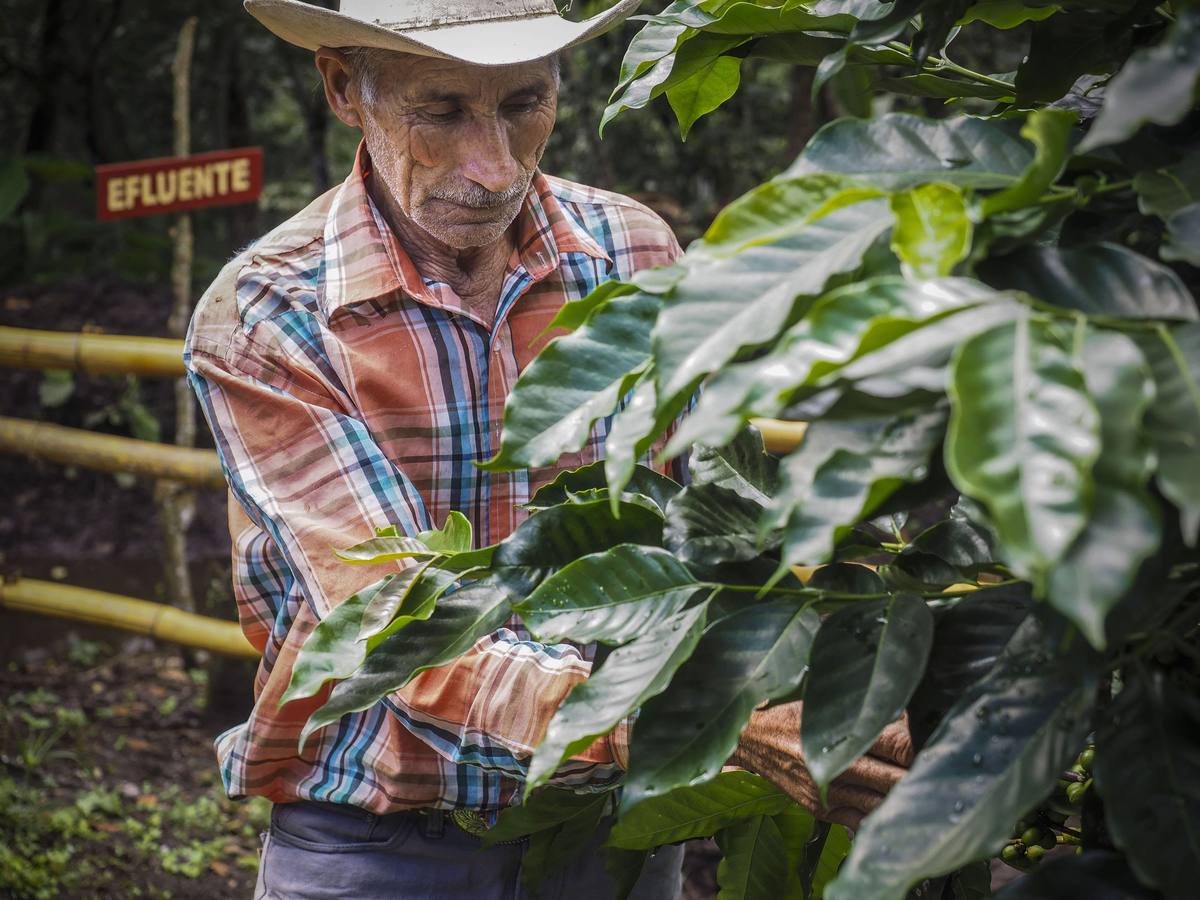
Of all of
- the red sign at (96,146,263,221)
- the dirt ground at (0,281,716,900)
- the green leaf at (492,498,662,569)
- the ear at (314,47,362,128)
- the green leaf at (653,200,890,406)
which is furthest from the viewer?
the red sign at (96,146,263,221)

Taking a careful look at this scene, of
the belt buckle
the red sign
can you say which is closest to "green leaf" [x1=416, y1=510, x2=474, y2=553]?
the belt buckle

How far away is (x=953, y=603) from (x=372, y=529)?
68 centimetres

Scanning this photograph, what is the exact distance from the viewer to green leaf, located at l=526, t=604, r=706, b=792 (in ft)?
2.24

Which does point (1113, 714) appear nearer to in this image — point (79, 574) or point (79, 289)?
point (79, 574)

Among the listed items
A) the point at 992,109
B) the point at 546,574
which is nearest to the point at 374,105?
the point at 992,109

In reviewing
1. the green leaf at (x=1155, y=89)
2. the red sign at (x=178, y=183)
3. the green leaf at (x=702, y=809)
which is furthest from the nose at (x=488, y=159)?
the red sign at (x=178, y=183)

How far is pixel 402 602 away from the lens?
2.70 ft

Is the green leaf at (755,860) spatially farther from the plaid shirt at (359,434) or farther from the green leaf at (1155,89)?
the green leaf at (1155,89)

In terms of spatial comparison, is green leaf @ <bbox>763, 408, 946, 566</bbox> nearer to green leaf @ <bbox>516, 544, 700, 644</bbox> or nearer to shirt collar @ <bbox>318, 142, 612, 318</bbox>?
green leaf @ <bbox>516, 544, 700, 644</bbox>

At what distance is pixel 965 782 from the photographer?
0.61 m

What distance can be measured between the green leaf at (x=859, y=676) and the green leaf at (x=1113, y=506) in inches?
7.2

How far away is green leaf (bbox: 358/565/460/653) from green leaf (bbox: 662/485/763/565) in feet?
0.50

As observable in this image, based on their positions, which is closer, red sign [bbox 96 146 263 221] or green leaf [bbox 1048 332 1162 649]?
green leaf [bbox 1048 332 1162 649]

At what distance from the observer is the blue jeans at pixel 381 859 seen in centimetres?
148
